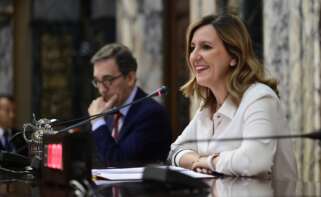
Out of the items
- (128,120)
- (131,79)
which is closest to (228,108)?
(128,120)

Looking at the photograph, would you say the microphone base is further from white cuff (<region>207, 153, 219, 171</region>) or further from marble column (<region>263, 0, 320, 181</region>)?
marble column (<region>263, 0, 320, 181</region>)

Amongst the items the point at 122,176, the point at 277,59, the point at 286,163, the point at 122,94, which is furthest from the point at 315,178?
the point at 122,176

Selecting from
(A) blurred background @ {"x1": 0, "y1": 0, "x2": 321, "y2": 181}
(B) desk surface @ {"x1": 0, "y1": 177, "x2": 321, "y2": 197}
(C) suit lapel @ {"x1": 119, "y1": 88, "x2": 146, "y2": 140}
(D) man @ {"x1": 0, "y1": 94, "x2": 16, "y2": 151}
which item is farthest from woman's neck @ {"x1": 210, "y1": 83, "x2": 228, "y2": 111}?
(D) man @ {"x1": 0, "y1": 94, "x2": 16, "y2": 151}

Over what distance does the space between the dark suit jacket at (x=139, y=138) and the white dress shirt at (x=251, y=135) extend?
2.91 feet

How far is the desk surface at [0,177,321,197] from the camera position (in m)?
2.18

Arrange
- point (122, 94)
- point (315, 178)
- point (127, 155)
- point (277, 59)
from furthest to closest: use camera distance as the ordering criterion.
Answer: point (277, 59) < point (315, 178) < point (122, 94) < point (127, 155)

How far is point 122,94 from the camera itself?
455 cm

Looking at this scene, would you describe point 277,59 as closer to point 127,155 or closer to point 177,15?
point 127,155

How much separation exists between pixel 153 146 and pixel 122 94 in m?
0.45

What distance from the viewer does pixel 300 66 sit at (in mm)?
5500

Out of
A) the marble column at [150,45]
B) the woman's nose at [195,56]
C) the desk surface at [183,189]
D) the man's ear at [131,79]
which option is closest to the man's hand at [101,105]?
the man's ear at [131,79]

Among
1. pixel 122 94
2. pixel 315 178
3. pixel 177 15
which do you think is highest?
pixel 177 15

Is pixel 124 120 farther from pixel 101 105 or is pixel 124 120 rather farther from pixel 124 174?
pixel 124 174

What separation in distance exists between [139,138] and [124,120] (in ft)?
0.61
